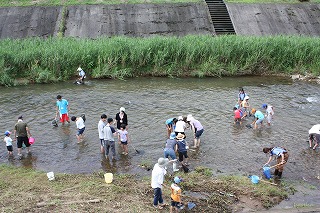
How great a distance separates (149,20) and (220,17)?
7246 millimetres

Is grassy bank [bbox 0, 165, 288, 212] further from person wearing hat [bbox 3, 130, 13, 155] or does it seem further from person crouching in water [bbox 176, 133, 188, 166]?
person wearing hat [bbox 3, 130, 13, 155]

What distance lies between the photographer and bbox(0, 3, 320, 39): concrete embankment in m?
34.0

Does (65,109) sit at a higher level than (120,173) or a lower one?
higher

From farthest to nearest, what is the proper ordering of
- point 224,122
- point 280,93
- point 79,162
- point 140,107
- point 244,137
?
point 280,93
point 140,107
point 224,122
point 244,137
point 79,162

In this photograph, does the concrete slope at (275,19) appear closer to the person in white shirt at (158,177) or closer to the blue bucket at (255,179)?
the blue bucket at (255,179)

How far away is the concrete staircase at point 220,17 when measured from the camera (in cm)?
3472

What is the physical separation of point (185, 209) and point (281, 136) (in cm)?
776

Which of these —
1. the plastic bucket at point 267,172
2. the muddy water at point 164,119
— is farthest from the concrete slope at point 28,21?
the plastic bucket at point 267,172

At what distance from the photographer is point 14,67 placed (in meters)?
25.9

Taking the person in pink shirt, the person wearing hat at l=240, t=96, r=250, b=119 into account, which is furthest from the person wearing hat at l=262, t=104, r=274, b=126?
the person in pink shirt

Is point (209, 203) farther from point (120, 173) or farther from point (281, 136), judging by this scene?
point (281, 136)

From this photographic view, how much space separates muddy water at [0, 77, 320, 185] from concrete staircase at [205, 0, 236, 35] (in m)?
9.10

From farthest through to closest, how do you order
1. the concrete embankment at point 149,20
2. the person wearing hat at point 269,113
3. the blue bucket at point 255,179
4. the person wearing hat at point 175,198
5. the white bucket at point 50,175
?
1. the concrete embankment at point 149,20
2. the person wearing hat at point 269,113
3. the white bucket at point 50,175
4. the blue bucket at point 255,179
5. the person wearing hat at point 175,198

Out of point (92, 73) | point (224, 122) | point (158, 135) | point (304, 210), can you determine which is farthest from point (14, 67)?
point (304, 210)
